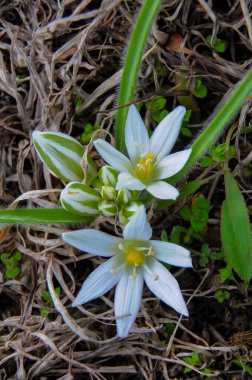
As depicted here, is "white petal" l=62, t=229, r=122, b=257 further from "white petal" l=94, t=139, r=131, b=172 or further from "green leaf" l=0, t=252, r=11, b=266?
"green leaf" l=0, t=252, r=11, b=266

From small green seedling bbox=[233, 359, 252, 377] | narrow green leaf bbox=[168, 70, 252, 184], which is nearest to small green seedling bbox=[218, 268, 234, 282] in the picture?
small green seedling bbox=[233, 359, 252, 377]

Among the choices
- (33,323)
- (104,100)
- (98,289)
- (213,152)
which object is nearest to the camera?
(98,289)

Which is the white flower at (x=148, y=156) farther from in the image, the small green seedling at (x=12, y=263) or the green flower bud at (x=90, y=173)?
the small green seedling at (x=12, y=263)

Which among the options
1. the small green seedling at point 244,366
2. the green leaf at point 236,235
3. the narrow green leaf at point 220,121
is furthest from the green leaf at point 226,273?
the narrow green leaf at point 220,121

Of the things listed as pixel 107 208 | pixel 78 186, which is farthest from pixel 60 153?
pixel 107 208

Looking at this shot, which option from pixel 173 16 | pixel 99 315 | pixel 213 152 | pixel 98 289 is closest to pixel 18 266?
Result: pixel 99 315

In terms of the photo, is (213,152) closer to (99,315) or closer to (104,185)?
(104,185)
